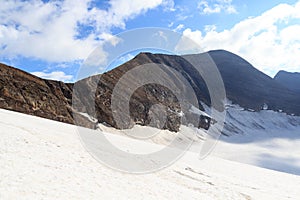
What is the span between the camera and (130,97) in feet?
221

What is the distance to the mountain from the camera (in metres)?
44.3

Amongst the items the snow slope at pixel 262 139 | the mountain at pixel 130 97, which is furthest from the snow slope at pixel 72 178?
the snow slope at pixel 262 139

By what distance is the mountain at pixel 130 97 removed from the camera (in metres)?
44.3

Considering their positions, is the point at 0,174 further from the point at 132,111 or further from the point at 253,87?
the point at 253,87

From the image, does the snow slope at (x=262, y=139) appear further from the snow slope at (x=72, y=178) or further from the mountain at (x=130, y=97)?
the snow slope at (x=72, y=178)

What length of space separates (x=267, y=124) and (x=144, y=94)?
53.1 meters

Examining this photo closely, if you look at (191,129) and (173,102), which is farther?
(173,102)

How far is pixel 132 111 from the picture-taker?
6197 centimetres

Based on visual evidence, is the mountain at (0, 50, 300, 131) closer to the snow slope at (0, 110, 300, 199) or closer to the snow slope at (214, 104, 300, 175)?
the snow slope at (214, 104, 300, 175)

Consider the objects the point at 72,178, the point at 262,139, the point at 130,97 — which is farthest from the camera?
the point at 262,139

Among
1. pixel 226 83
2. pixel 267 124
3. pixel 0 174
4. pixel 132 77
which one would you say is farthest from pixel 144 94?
pixel 226 83

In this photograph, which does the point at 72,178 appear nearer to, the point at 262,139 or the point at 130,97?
the point at 130,97

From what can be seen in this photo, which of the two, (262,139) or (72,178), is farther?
(262,139)

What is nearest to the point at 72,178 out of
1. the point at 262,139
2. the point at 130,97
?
the point at 130,97
